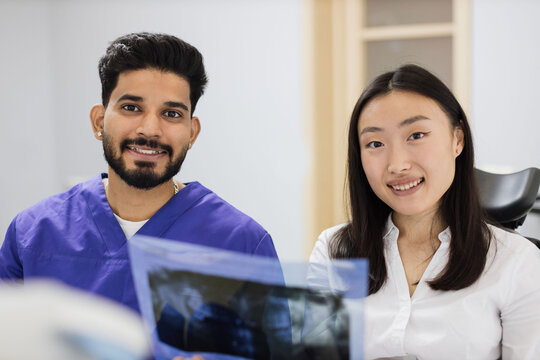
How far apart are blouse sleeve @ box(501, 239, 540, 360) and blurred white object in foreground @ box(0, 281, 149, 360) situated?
0.82m

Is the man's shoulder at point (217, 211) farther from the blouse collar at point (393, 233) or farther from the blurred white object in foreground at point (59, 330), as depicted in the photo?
the blurred white object in foreground at point (59, 330)

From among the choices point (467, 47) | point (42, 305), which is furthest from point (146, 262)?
point (467, 47)

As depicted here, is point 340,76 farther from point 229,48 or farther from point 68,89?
point 68,89

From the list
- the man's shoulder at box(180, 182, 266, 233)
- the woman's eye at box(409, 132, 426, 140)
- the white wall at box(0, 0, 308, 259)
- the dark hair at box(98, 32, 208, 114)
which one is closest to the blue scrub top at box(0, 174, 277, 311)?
the man's shoulder at box(180, 182, 266, 233)

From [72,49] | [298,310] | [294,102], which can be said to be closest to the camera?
[298,310]

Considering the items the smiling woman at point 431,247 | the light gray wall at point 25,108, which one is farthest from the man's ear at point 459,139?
the light gray wall at point 25,108

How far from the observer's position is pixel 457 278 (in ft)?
3.46

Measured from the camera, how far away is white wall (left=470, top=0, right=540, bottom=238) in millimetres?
2520

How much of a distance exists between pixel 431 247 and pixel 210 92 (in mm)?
2252

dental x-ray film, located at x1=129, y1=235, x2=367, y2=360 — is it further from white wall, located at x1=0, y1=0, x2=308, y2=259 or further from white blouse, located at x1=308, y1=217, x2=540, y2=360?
white wall, located at x1=0, y1=0, x2=308, y2=259

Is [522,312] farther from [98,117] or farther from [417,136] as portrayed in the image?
[98,117]

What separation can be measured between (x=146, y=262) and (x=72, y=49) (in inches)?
120

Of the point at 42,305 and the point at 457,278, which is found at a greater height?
the point at 42,305

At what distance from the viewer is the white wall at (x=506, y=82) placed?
2.52m
